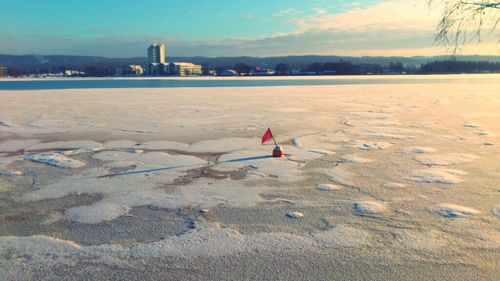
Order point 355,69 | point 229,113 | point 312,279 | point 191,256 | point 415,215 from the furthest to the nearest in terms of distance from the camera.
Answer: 1. point 355,69
2. point 229,113
3. point 415,215
4. point 191,256
5. point 312,279

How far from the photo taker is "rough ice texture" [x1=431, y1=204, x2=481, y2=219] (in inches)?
166

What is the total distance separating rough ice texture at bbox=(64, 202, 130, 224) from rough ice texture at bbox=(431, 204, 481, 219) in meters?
3.20

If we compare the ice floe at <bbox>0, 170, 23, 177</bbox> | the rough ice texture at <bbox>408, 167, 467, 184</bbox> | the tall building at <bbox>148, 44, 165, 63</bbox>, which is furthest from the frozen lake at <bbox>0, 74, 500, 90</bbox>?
the tall building at <bbox>148, 44, 165, 63</bbox>

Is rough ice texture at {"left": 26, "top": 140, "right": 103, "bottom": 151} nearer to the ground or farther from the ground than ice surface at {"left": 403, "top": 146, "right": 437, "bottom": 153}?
nearer to the ground

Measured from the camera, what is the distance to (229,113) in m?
13.3

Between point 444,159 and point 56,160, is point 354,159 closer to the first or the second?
point 444,159

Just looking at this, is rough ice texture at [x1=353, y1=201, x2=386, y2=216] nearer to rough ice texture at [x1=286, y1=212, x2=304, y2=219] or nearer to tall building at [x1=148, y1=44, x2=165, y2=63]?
rough ice texture at [x1=286, y1=212, x2=304, y2=219]

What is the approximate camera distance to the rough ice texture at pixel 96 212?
418 centimetres

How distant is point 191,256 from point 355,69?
89.8 m

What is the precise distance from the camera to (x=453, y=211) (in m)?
4.31

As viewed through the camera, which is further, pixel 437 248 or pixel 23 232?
pixel 23 232

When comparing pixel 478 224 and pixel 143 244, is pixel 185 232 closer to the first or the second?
pixel 143 244

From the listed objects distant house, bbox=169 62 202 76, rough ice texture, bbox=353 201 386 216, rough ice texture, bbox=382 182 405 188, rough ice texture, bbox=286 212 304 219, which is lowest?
rough ice texture, bbox=286 212 304 219

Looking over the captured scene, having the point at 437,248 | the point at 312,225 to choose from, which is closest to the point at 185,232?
the point at 312,225
